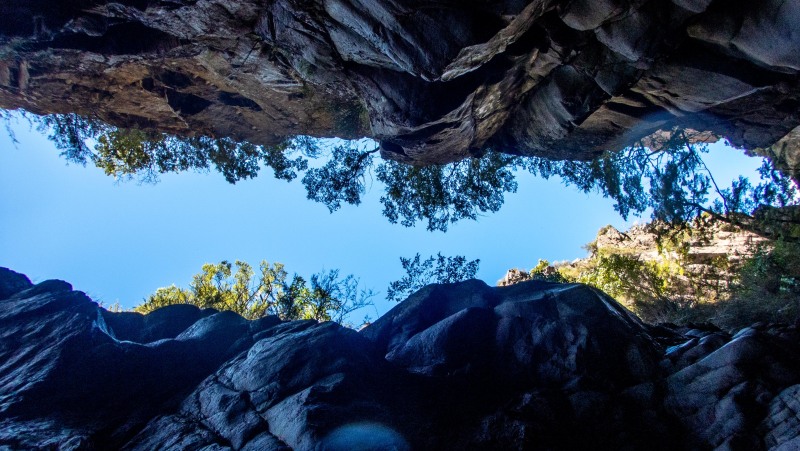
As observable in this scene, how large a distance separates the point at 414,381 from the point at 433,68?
9988 mm

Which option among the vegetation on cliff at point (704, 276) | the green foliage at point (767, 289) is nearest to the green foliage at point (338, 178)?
the vegetation on cliff at point (704, 276)

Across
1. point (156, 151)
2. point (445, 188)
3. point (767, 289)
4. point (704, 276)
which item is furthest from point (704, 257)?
point (156, 151)

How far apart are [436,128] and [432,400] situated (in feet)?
29.4

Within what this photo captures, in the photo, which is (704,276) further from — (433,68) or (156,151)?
(156,151)

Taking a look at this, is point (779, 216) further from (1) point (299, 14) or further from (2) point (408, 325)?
(1) point (299, 14)

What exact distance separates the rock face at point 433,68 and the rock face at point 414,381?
6563 millimetres

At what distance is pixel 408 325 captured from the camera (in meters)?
15.7

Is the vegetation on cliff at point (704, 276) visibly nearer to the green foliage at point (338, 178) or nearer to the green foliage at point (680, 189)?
the green foliage at point (680, 189)

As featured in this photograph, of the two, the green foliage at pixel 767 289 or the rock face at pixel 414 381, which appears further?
the green foliage at pixel 767 289

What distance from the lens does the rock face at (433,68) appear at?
308 inches

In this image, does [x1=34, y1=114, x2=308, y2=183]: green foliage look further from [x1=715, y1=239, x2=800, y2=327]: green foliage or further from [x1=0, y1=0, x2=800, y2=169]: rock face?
[x1=715, y1=239, x2=800, y2=327]: green foliage

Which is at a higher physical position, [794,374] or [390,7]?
[390,7]

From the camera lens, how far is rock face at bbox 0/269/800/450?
962 cm

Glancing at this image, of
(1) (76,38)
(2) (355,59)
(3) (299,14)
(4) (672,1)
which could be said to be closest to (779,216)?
(4) (672,1)
